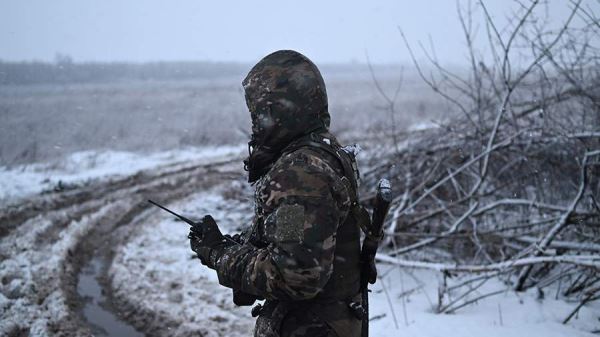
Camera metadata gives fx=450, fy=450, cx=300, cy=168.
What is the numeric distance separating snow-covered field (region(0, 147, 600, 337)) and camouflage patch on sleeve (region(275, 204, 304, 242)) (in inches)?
110

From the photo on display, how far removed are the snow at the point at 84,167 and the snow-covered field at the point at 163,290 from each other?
0.50 metres

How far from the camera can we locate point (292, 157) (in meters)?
1.72

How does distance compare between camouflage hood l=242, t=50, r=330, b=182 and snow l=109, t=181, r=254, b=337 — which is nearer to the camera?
camouflage hood l=242, t=50, r=330, b=182

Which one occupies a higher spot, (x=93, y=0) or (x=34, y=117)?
(x=93, y=0)

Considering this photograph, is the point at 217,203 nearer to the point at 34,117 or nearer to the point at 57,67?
the point at 34,117

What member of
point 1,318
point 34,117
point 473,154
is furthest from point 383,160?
point 34,117

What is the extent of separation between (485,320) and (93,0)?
9686cm

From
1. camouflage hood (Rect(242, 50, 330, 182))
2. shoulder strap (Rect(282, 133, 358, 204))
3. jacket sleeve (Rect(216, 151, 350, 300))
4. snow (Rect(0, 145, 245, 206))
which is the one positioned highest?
camouflage hood (Rect(242, 50, 330, 182))

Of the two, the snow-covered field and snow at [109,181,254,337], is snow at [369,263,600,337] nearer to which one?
the snow-covered field

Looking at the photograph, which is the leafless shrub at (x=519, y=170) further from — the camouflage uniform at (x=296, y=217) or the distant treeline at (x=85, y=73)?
the distant treeline at (x=85, y=73)

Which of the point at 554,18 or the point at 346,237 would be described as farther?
the point at 554,18

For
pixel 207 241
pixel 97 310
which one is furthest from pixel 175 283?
pixel 207 241

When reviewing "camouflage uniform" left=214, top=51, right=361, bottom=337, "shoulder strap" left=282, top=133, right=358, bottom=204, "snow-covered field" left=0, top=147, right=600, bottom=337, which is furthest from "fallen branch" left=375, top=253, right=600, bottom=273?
"shoulder strap" left=282, top=133, right=358, bottom=204

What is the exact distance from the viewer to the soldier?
1637 mm
